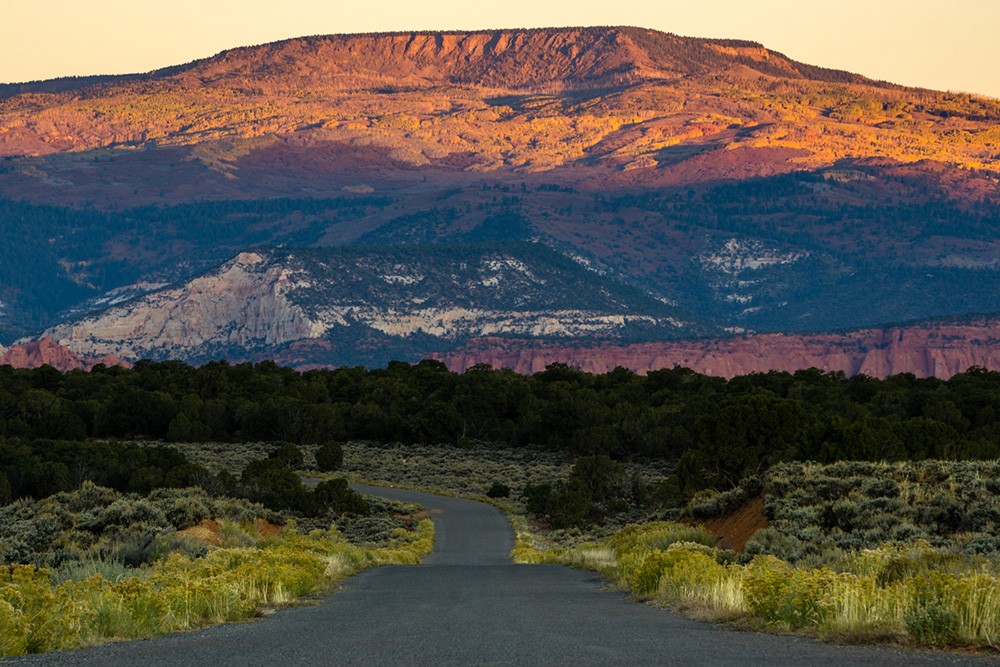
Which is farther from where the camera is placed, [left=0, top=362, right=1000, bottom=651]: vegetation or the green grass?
[left=0, top=362, right=1000, bottom=651]: vegetation

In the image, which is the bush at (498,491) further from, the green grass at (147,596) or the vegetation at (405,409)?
the green grass at (147,596)

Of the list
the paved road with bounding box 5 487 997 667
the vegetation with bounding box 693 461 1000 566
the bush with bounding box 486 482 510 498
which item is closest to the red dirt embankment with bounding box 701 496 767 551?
the vegetation with bounding box 693 461 1000 566

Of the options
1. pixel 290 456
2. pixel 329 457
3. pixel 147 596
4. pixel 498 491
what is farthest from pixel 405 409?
pixel 147 596

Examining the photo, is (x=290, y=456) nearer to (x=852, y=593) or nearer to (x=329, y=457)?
(x=329, y=457)

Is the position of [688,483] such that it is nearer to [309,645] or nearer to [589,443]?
[309,645]

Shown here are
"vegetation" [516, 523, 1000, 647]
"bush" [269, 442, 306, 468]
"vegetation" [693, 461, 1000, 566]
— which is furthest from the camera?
"bush" [269, 442, 306, 468]

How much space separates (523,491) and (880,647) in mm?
62942

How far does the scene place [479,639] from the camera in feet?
57.2

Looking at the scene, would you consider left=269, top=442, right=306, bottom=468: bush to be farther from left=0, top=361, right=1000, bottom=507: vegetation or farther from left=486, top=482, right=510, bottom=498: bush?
left=486, top=482, right=510, bottom=498: bush

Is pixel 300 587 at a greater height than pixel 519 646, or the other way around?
pixel 519 646

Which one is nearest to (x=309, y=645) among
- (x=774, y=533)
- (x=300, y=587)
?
(x=300, y=587)

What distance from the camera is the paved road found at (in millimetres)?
15555

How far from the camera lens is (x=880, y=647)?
1605cm

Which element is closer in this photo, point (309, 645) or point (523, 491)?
point (309, 645)
